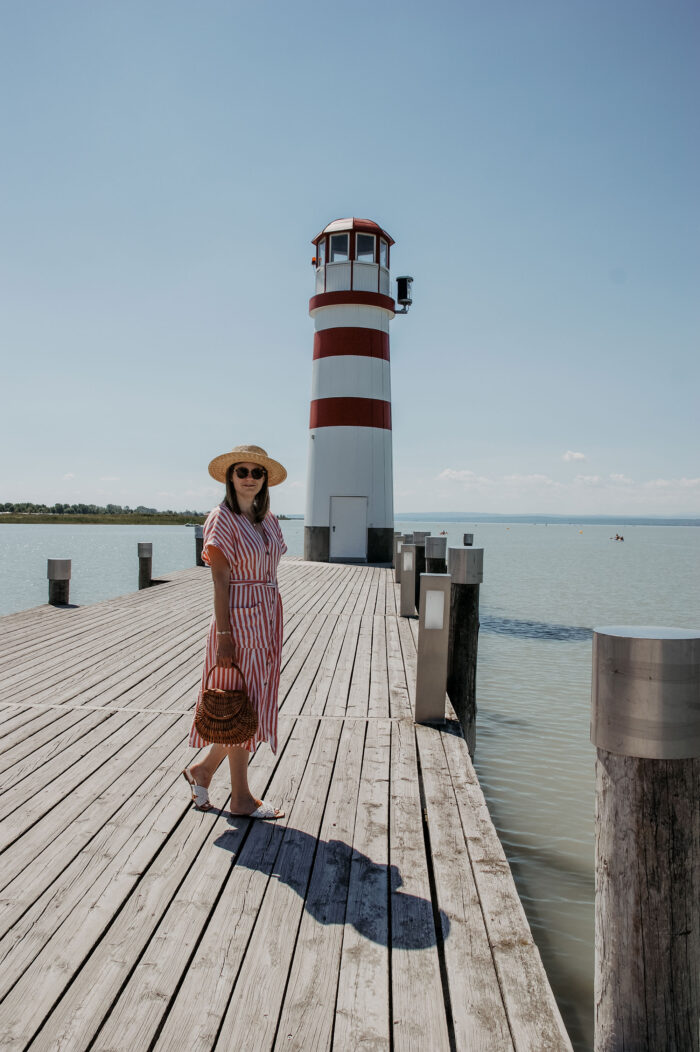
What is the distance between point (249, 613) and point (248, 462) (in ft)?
2.36

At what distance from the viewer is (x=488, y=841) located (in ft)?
10.9

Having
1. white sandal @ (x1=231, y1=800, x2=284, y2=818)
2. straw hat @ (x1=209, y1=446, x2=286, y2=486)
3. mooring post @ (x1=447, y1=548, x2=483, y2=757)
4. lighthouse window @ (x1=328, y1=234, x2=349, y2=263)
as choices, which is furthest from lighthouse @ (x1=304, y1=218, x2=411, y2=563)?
white sandal @ (x1=231, y1=800, x2=284, y2=818)

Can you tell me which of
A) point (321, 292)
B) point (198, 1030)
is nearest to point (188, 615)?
point (198, 1030)

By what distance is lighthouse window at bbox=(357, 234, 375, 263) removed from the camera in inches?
808

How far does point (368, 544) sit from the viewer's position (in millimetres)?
20281

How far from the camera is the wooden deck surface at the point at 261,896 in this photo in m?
2.13

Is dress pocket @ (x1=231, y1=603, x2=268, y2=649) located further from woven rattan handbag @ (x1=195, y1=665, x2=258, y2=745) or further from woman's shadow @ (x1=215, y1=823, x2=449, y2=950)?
woman's shadow @ (x1=215, y1=823, x2=449, y2=950)

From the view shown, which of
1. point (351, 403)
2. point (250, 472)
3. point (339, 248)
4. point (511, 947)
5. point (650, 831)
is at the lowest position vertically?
point (511, 947)

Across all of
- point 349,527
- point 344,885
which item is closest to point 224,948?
point 344,885

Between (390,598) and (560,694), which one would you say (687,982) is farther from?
(390,598)

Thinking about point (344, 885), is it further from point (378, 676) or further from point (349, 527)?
point (349, 527)

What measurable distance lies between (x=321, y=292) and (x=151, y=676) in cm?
1602

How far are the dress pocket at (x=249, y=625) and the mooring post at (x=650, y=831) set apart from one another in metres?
1.86

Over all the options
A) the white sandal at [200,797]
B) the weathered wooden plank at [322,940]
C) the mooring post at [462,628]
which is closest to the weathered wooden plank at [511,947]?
the weathered wooden plank at [322,940]
